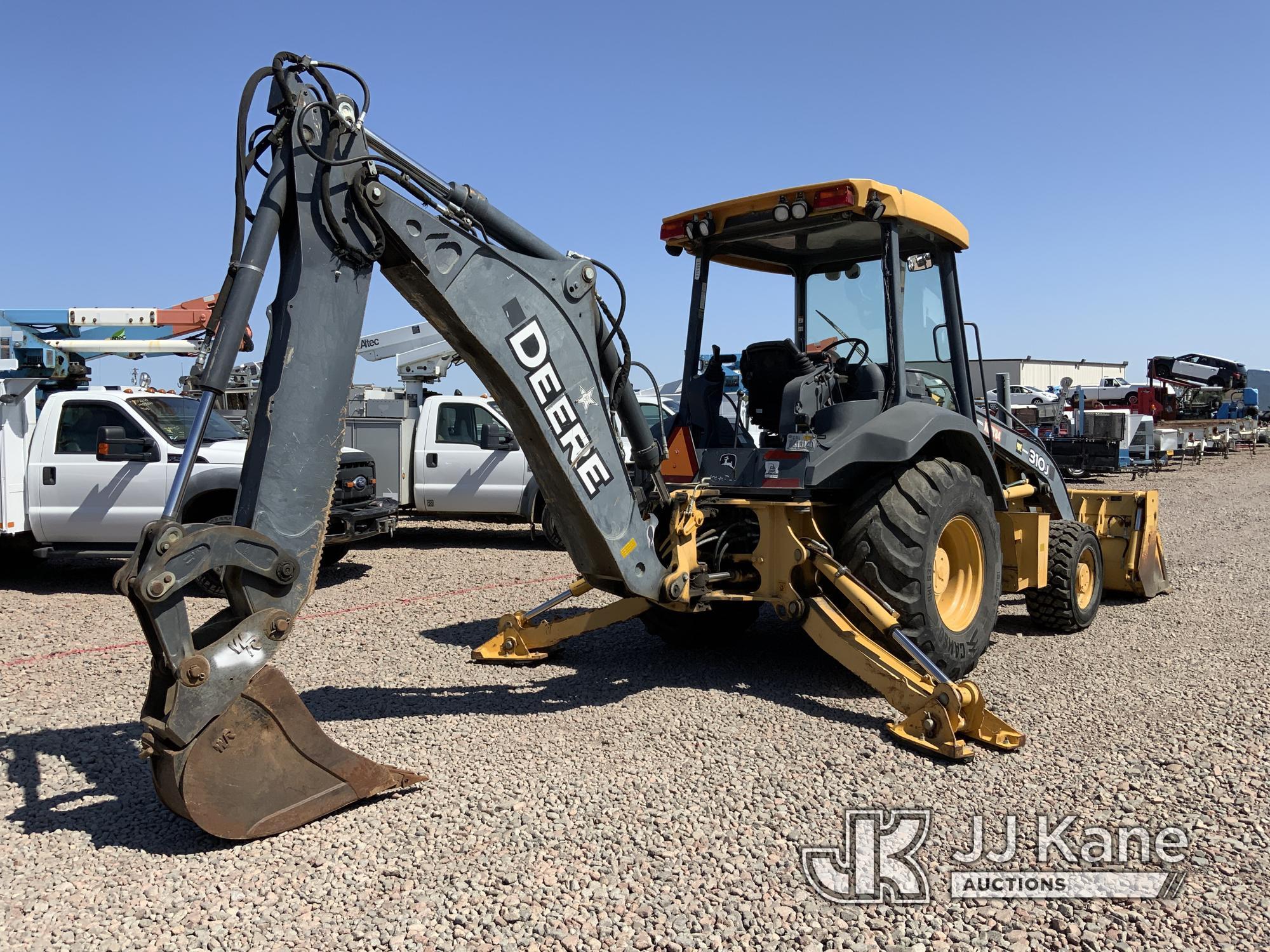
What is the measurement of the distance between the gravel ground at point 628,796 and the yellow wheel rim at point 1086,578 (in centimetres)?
23

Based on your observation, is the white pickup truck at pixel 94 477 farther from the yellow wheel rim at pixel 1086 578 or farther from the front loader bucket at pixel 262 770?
the yellow wheel rim at pixel 1086 578

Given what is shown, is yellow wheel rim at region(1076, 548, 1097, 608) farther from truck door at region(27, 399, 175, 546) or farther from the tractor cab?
truck door at region(27, 399, 175, 546)

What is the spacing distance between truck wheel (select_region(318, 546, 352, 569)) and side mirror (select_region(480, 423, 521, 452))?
1899mm

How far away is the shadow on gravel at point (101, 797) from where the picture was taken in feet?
12.0

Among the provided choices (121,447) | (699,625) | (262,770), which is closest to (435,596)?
(699,625)

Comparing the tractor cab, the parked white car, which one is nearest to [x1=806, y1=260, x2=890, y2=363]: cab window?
the tractor cab

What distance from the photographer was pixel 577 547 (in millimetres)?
4641

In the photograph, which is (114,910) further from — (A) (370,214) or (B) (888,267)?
(B) (888,267)

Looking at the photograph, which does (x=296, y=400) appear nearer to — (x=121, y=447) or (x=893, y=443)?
(x=893, y=443)

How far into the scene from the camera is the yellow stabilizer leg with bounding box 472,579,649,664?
6.07m

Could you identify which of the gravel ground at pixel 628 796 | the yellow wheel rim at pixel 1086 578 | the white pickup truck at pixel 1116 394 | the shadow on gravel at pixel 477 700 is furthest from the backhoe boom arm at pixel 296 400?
the white pickup truck at pixel 1116 394

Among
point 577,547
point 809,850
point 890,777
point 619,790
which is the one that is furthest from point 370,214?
point 890,777

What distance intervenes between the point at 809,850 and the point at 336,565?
8.17m

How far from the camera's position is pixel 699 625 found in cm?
641
